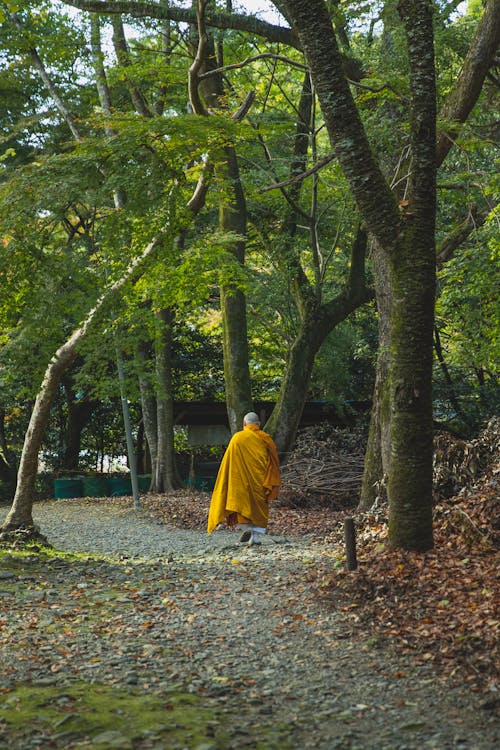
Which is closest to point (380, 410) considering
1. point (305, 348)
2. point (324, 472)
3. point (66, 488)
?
point (324, 472)

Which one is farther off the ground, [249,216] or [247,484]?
[249,216]

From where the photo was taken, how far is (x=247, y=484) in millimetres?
11969

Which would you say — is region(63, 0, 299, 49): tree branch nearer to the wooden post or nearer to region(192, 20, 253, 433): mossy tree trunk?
region(192, 20, 253, 433): mossy tree trunk

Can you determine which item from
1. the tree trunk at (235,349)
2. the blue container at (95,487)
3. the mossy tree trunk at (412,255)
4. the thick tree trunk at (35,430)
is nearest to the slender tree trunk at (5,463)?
the blue container at (95,487)

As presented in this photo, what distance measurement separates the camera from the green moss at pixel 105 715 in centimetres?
438

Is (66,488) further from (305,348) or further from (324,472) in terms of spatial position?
(324,472)

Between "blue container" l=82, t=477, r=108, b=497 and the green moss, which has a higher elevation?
"blue container" l=82, t=477, r=108, b=497

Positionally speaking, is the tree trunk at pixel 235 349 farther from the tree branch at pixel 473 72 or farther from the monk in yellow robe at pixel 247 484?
the tree branch at pixel 473 72

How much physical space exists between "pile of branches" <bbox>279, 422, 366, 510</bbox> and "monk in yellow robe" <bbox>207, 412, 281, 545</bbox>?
4.14 meters

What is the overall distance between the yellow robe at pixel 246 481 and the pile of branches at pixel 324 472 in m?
4.15

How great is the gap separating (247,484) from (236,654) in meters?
5.80

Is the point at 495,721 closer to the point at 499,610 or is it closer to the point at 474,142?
the point at 499,610

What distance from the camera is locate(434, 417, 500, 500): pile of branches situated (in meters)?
11.0

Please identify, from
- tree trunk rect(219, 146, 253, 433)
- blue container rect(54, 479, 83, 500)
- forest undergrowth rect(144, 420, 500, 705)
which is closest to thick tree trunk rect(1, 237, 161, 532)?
forest undergrowth rect(144, 420, 500, 705)
